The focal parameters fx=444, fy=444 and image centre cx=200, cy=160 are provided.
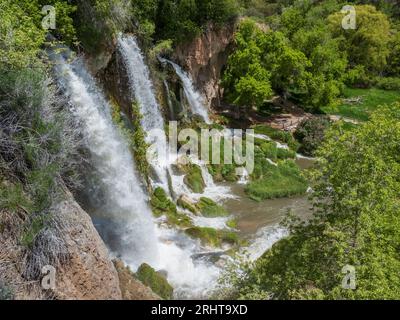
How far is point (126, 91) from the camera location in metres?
18.7

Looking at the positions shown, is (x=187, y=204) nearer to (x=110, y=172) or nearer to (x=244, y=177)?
(x=110, y=172)

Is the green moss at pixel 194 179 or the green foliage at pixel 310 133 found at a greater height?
the green foliage at pixel 310 133

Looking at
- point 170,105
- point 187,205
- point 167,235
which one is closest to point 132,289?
point 167,235

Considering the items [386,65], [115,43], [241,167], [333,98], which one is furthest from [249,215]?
[386,65]

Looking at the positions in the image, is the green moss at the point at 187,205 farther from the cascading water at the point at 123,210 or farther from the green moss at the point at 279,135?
the green moss at the point at 279,135

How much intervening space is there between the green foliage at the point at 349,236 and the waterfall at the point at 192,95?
53.6 feet

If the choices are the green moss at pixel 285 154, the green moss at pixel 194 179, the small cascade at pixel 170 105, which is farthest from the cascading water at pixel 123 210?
the green moss at pixel 285 154

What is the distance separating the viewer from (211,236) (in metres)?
15.6

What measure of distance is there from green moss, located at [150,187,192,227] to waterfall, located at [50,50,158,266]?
126 cm

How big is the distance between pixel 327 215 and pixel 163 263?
6546mm

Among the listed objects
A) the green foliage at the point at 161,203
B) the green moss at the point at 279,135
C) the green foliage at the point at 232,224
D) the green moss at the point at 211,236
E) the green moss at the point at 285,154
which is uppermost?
the green moss at the point at 279,135

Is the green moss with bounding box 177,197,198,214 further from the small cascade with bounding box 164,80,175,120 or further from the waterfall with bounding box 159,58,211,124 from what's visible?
the waterfall with bounding box 159,58,211,124

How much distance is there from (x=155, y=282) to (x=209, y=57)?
18.9 meters

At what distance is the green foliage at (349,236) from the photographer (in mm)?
8219
